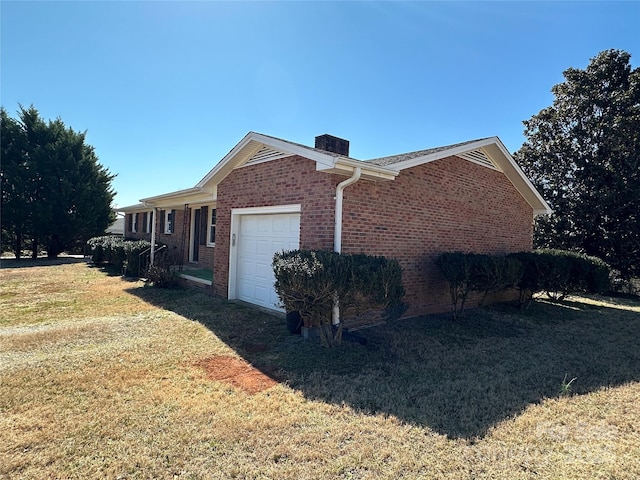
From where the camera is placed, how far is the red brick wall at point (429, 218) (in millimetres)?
6926

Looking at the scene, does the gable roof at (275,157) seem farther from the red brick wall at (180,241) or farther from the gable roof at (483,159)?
the red brick wall at (180,241)

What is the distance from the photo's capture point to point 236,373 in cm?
477

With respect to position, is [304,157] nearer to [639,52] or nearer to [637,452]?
[637,452]

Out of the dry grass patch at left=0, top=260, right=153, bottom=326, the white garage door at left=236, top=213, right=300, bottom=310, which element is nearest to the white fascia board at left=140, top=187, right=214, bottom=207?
the white garage door at left=236, top=213, right=300, bottom=310

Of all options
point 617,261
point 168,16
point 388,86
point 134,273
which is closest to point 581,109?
point 617,261

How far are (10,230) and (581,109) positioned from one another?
1326 inches

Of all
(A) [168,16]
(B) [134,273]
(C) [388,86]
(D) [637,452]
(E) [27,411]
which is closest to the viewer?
(D) [637,452]

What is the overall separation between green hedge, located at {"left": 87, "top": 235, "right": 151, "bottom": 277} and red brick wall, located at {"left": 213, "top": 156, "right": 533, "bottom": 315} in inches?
239

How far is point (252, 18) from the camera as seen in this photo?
25.9ft

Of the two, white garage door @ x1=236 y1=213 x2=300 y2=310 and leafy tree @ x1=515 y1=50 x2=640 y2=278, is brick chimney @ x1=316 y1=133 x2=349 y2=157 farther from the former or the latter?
leafy tree @ x1=515 y1=50 x2=640 y2=278

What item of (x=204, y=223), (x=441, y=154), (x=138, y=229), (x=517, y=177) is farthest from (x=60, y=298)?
(x=517, y=177)

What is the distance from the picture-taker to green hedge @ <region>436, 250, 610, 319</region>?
7.86 m

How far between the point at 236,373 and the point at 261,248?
168 inches

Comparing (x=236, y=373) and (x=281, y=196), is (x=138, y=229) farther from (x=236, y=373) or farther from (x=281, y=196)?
(x=236, y=373)
